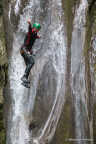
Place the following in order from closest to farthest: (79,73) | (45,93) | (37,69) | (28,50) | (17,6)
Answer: (28,50) < (45,93) < (37,69) < (79,73) < (17,6)

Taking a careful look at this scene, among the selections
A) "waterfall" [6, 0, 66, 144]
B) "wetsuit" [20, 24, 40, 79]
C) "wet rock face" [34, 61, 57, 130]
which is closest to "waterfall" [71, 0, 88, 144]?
"waterfall" [6, 0, 66, 144]

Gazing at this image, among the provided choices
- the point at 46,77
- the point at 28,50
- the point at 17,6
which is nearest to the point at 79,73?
the point at 46,77

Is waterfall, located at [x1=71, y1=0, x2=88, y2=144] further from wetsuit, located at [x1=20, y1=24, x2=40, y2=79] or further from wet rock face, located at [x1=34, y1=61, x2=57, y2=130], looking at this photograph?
wetsuit, located at [x1=20, y1=24, x2=40, y2=79]

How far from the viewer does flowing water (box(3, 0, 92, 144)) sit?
802cm

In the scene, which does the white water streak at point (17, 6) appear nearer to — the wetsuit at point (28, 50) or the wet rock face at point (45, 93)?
the wetsuit at point (28, 50)

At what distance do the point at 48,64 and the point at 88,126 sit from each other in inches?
104

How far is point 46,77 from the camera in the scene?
8.52 meters

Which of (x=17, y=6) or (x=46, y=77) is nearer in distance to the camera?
(x=46, y=77)

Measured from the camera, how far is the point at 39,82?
8383 mm

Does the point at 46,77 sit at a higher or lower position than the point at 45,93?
higher

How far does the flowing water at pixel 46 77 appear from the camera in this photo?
8016 mm

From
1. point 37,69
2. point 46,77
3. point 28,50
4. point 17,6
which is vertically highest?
point 17,6

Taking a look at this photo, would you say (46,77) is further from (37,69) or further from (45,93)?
(45,93)

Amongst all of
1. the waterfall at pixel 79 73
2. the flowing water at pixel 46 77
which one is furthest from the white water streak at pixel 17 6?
the waterfall at pixel 79 73
